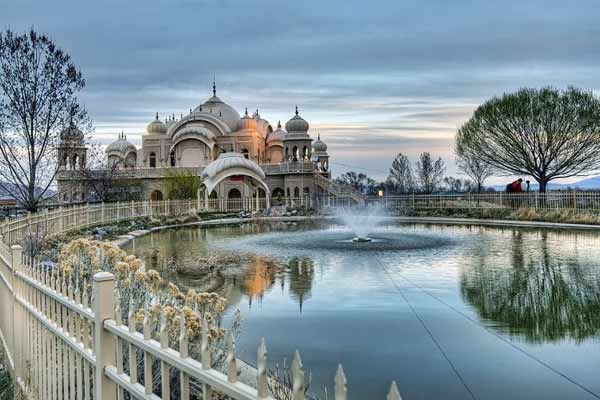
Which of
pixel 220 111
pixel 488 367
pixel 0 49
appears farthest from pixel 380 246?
pixel 220 111

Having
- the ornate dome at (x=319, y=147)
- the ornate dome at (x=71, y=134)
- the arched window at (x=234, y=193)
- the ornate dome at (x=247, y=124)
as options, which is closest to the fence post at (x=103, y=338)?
the ornate dome at (x=71, y=134)

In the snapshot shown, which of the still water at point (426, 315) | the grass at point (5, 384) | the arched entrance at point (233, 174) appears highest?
the arched entrance at point (233, 174)

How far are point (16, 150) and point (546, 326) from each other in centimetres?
1687

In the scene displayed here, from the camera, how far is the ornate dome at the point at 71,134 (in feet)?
→ 60.4

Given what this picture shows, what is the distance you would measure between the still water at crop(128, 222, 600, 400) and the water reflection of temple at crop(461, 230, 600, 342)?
0.9 inches

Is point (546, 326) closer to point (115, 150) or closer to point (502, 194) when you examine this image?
point (502, 194)

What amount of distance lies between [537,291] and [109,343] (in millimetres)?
7930

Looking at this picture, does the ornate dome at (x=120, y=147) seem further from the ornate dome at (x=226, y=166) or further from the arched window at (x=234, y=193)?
the ornate dome at (x=226, y=166)

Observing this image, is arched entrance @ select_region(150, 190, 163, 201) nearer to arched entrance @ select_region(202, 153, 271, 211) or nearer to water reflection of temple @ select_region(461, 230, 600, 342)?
arched entrance @ select_region(202, 153, 271, 211)

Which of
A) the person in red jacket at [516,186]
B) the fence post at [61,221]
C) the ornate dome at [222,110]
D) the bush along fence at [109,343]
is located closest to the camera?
the bush along fence at [109,343]

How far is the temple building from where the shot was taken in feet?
118

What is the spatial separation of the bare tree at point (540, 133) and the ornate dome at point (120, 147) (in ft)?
111

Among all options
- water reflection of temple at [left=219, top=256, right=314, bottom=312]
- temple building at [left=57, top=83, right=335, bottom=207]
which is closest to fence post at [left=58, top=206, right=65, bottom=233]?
water reflection of temple at [left=219, top=256, right=314, bottom=312]

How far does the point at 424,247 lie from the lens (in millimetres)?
15555
